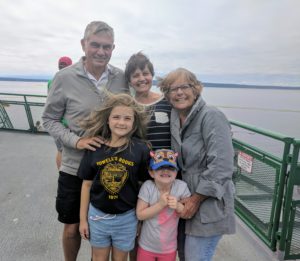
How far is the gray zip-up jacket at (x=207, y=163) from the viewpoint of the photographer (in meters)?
1.48

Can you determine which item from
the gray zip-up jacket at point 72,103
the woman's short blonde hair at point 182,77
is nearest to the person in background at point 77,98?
the gray zip-up jacket at point 72,103

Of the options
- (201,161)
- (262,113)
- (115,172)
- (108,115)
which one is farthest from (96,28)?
(262,113)

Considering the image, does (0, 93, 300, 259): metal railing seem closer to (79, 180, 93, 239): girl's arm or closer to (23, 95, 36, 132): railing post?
(79, 180, 93, 239): girl's arm

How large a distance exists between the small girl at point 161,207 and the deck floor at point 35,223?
97 centimetres

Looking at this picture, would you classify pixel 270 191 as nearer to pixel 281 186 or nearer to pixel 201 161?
pixel 281 186

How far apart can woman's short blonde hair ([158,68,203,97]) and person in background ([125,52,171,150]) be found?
130mm

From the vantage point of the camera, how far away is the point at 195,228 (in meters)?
1.59

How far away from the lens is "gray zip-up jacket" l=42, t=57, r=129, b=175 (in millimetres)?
1789

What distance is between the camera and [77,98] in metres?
1.79

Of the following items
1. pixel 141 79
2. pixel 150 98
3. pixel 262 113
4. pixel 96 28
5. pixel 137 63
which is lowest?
pixel 262 113

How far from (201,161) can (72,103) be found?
95cm

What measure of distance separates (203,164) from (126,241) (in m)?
0.72

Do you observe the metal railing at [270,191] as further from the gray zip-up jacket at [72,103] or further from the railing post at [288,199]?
the gray zip-up jacket at [72,103]

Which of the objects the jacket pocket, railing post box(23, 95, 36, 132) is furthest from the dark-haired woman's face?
railing post box(23, 95, 36, 132)
